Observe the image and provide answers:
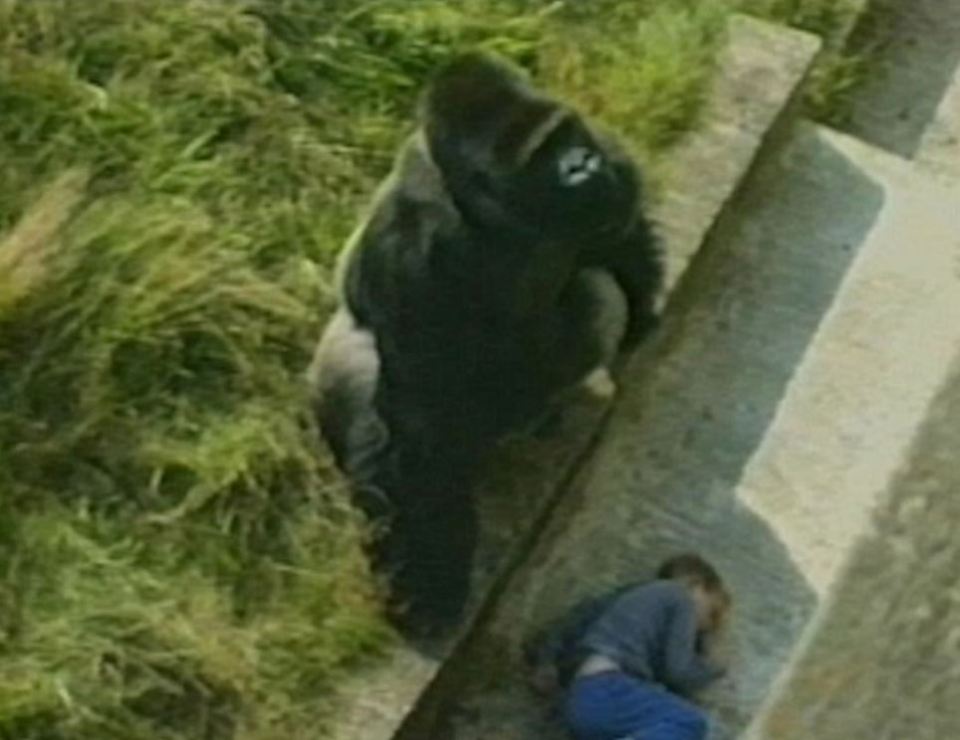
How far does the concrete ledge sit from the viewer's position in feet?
13.6

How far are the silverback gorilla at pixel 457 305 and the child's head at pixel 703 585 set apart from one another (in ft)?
1.01

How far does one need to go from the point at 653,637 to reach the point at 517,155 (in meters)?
0.73

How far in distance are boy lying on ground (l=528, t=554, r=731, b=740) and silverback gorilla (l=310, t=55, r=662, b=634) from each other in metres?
0.19

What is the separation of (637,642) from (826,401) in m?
0.63

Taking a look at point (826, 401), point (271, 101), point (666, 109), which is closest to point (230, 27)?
point (271, 101)

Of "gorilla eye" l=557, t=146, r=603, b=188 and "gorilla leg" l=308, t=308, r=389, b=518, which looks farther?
"gorilla leg" l=308, t=308, r=389, b=518

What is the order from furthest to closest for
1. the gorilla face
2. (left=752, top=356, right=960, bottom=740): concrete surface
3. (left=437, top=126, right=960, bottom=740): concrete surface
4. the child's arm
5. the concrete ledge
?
(left=437, top=126, right=960, bottom=740): concrete surface
the child's arm
the concrete ledge
the gorilla face
(left=752, top=356, right=960, bottom=740): concrete surface

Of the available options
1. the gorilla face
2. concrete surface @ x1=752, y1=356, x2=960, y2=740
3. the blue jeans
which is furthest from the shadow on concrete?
concrete surface @ x1=752, y1=356, x2=960, y2=740

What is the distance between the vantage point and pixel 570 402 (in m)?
4.53

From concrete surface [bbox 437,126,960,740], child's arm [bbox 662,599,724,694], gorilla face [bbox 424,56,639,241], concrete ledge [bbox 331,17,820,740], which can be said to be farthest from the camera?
concrete surface [bbox 437,126,960,740]

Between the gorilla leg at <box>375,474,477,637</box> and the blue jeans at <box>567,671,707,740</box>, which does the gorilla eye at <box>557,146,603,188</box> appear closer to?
the gorilla leg at <box>375,474,477,637</box>

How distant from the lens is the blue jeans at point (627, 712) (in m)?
4.17

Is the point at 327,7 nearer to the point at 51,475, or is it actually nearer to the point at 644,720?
the point at 51,475

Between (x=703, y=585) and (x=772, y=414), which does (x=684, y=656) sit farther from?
(x=772, y=414)
